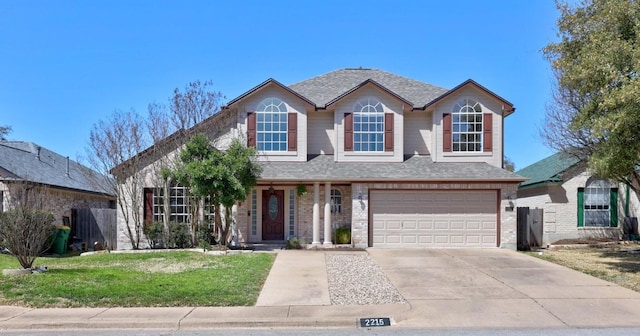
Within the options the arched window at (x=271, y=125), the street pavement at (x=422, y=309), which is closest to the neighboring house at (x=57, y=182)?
the arched window at (x=271, y=125)

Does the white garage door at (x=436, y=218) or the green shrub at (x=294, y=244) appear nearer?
the green shrub at (x=294, y=244)

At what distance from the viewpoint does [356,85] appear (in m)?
21.1

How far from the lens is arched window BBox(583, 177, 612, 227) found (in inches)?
809

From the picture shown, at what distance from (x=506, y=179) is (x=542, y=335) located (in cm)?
1057

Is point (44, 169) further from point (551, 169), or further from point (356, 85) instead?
point (551, 169)

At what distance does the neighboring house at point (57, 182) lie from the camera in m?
17.5

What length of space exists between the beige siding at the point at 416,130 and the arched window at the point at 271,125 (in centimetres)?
493

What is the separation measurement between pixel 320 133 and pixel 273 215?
3.78m

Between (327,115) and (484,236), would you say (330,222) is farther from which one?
(484,236)

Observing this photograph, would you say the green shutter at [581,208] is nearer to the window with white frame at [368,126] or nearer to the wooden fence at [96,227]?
the window with white frame at [368,126]

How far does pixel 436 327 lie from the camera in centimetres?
783

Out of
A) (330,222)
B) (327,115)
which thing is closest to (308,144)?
(327,115)

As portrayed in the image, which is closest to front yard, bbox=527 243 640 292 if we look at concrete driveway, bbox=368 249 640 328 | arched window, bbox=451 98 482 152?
concrete driveway, bbox=368 249 640 328

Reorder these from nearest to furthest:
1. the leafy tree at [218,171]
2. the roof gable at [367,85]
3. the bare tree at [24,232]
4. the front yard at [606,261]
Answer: the bare tree at [24,232], the front yard at [606,261], the leafy tree at [218,171], the roof gable at [367,85]
